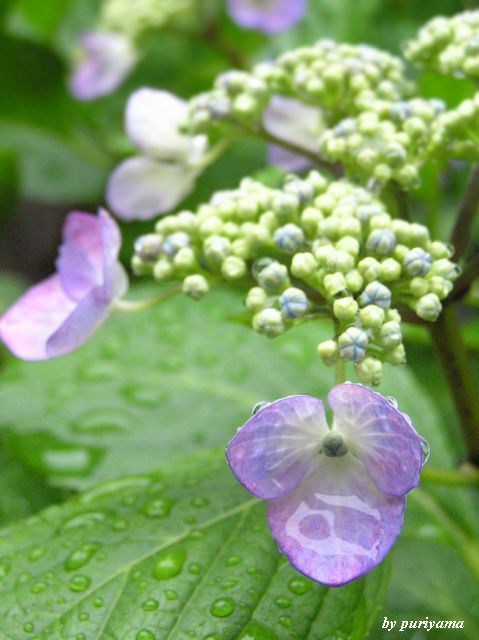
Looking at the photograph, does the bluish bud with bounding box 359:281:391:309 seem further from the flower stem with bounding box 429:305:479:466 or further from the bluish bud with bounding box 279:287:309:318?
the flower stem with bounding box 429:305:479:466

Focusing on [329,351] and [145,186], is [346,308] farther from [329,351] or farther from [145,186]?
[145,186]

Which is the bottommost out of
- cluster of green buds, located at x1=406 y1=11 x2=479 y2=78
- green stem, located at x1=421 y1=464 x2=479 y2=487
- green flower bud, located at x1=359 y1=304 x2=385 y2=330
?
green stem, located at x1=421 y1=464 x2=479 y2=487

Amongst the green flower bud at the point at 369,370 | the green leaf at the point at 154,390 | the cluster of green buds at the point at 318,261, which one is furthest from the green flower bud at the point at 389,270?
the green leaf at the point at 154,390

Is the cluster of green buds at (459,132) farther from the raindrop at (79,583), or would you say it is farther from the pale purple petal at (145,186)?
the raindrop at (79,583)

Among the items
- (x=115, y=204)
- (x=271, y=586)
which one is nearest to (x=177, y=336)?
(x=115, y=204)

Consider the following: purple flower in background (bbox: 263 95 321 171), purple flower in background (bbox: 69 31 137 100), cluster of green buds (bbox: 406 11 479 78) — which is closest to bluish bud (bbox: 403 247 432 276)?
cluster of green buds (bbox: 406 11 479 78)

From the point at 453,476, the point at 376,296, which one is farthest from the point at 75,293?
the point at 453,476
